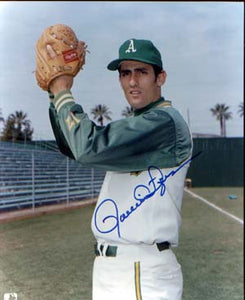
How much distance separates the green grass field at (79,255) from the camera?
4.07ft

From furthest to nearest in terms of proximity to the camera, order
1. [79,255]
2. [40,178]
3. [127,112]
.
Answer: [79,255]
[40,178]
[127,112]

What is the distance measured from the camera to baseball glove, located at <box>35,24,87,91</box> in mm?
919

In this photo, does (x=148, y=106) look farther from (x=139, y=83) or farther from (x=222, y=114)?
(x=222, y=114)

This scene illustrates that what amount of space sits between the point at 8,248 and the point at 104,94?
1.43ft

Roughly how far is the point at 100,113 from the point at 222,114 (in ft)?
1.77

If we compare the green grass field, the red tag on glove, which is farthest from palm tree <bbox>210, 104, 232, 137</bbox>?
the red tag on glove

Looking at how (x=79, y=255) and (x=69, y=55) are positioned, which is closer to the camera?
(x=69, y=55)

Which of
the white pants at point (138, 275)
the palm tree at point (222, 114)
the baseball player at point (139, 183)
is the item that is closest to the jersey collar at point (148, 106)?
the baseball player at point (139, 183)

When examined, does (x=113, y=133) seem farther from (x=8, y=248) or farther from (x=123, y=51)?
(x=8, y=248)

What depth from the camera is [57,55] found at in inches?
36.4

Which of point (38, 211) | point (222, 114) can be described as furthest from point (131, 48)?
point (38, 211)
